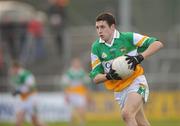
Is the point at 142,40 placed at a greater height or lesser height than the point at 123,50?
greater

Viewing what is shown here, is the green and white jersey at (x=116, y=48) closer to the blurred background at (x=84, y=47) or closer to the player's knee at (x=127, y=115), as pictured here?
the player's knee at (x=127, y=115)

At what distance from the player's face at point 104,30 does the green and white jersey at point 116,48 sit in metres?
0.17

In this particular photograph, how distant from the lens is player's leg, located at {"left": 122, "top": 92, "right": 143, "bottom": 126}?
13039 mm

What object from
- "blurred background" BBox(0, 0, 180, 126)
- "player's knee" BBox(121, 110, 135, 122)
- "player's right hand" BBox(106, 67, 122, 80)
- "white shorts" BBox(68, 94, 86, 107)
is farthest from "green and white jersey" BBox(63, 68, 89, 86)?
"player's knee" BBox(121, 110, 135, 122)

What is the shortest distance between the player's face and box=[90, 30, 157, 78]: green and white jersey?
0.55 ft

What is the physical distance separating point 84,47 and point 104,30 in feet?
44.3

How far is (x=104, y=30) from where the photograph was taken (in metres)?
13.4

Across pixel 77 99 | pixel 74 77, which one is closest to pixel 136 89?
pixel 74 77

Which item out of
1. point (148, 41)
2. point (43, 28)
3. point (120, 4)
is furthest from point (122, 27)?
point (148, 41)

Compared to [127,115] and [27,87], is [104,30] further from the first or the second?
[27,87]

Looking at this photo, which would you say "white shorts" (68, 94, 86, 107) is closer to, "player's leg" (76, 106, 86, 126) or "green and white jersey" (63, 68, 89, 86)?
"player's leg" (76, 106, 86, 126)

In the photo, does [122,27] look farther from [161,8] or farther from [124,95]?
[124,95]

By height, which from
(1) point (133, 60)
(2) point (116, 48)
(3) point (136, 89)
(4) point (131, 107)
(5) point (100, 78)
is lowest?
(4) point (131, 107)

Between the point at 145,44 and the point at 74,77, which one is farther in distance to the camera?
the point at 74,77
